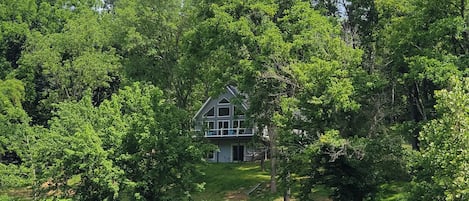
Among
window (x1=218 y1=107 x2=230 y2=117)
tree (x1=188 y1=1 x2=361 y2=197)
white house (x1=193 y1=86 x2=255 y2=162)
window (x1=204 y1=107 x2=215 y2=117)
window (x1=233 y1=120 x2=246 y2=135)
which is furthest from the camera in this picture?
window (x1=204 y1=107 x2=215 y2=117)

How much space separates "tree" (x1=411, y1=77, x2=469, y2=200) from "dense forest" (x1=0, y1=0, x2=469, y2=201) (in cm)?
4

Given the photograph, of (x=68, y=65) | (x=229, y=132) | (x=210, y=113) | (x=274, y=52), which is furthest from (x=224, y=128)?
(x=274, y=52)

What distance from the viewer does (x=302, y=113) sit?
24750 millimetres

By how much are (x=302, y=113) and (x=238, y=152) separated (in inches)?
906

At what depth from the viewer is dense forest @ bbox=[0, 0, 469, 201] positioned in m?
22.8

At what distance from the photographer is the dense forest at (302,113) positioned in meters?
22.8

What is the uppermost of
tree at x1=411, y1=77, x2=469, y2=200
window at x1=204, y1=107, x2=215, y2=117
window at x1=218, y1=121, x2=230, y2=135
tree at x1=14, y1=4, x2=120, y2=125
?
tree at x1=14, y1=4, x2=120, y2=125

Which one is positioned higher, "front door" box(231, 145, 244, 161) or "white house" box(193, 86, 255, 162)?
"white house" box(193, 86, 255, 162)

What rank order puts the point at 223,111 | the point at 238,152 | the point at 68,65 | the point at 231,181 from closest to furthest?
the point at 231,181
the point at 68,65
the point at 238,152
the point at 223,111

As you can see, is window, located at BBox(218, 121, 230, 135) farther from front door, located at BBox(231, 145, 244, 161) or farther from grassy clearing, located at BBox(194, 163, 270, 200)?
grassy clearing, located at BBox(194, 163, 270, 200)

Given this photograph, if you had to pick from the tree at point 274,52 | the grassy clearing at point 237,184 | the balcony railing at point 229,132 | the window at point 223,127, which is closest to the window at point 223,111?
the window at point 223,127

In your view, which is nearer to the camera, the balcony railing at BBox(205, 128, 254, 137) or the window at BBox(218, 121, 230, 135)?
the balcony railing at BBox(205, 128, 254, 137)

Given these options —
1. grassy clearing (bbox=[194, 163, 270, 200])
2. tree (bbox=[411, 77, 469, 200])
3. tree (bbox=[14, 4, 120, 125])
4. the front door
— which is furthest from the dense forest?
the front door

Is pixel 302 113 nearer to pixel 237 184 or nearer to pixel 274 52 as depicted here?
pixel 274 52
